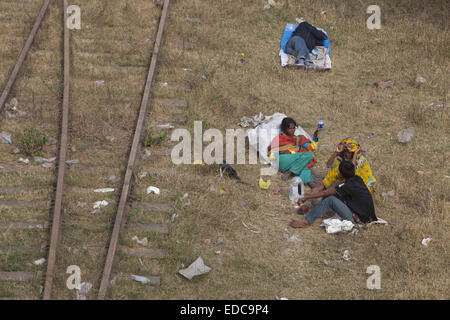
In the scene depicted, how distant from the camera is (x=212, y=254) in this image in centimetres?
705

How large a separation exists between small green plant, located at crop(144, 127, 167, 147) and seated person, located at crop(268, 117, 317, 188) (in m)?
1.53

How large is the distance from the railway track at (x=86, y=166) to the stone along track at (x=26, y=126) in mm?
16

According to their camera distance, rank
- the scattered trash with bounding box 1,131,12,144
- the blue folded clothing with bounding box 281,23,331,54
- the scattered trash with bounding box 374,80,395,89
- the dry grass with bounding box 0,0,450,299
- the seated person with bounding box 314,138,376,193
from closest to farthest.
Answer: the dry grass with bounding box 0,0,450,299, the seated person with bounding box 314,138,376,193, the scattered trash with bounding box 1,131,12,144, the scattered trash with bounding box 374,80,395,89, the blue folded clothing with bounding box 281,23,331,54

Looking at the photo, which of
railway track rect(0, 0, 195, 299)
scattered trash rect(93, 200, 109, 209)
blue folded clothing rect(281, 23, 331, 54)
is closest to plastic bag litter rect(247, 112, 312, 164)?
railway track rect(0, 0, 195, 299)

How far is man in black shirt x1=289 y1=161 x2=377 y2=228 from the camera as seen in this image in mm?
7551

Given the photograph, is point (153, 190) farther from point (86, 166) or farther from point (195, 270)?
point (195, 270)

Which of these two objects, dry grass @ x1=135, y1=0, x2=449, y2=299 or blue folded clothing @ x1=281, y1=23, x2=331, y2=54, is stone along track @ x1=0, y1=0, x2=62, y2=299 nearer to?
dry grass @ x1=135, y1=0, x2=449, y2=299

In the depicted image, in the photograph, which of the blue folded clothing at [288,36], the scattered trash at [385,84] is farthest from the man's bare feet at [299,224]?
the blue folded clothing at [288,36]

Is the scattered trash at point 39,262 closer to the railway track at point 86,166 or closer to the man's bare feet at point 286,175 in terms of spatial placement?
the railway track at point 86,166

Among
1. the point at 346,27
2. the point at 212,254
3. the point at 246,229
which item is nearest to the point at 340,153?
the point at 246,229

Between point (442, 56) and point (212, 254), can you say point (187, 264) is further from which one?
point (442, 56)

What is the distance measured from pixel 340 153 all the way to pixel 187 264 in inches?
106

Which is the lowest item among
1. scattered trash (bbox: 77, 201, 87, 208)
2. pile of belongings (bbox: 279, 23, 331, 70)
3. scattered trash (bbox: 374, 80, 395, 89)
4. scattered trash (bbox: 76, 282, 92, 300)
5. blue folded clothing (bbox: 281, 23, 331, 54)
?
scattered trash (bbox: 76, 282, 92, 300)
